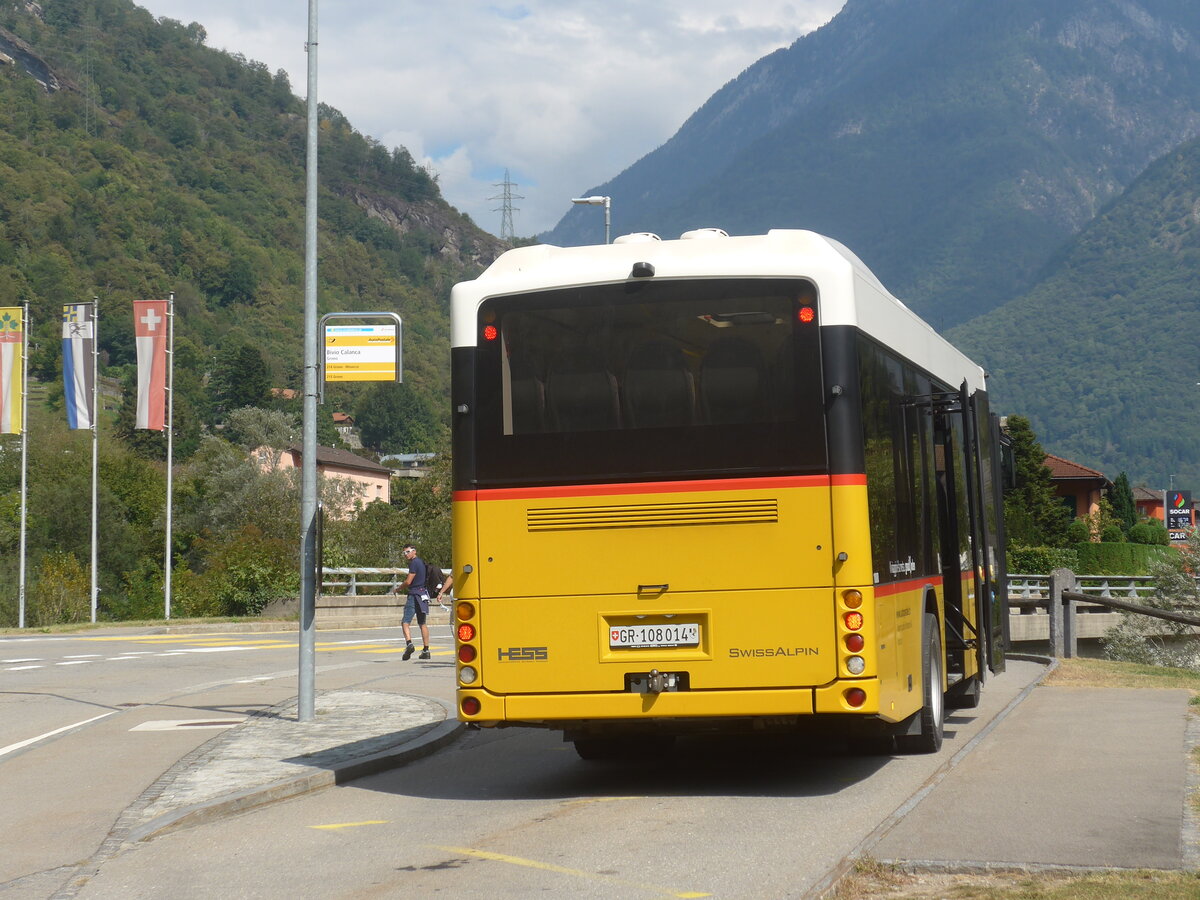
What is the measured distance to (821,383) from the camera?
9.50 meters

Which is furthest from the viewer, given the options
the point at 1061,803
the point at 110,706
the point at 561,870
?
the point at 110,706

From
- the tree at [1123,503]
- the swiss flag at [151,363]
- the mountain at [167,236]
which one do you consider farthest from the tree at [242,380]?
the swiss flag at [151,363]

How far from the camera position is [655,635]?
9.66m

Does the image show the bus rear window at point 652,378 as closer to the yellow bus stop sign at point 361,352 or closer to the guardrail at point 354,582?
the yellow bus stop sign at point 361,352

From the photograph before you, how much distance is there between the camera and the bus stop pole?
14281 mm

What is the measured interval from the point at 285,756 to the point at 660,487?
4189 millimetres

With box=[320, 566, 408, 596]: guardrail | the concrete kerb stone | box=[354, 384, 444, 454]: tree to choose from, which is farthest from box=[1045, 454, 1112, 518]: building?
the concrete kerb stone

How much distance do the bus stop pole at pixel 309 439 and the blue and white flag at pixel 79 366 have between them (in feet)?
85.2

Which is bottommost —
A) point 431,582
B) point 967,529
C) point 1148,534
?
point 431,582

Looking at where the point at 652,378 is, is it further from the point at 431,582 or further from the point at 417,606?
the point at 431,582

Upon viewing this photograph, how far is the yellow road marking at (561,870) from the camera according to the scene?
6.87 m

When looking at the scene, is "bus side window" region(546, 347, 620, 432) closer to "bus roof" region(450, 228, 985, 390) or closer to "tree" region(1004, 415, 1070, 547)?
"bus roof" region(450, 228, 985, 390)

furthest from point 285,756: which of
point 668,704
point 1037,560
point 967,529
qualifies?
point 1037,560

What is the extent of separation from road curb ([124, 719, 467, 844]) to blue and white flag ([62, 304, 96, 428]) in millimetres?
28313
